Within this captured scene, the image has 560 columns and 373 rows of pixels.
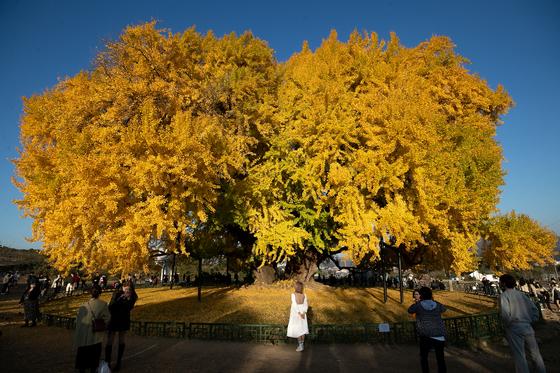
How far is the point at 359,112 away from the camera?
49.9ft

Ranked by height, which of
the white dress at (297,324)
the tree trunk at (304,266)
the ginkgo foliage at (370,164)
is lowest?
the white dress at (297,324)

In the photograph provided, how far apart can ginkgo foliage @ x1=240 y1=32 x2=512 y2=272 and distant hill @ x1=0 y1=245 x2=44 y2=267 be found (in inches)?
1823

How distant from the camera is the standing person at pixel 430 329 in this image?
537 centimetres

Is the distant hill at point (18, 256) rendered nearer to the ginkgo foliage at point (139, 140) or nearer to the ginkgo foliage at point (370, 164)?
the ginkgo foliage at point (139, 140)

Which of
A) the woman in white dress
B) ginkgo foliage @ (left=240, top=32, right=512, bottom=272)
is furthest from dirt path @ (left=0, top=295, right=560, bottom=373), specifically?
ginkgo foliage @ (left=240, top=32, right=512, bottom=272)

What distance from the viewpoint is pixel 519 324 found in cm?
514

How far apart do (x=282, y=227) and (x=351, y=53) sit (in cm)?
1122

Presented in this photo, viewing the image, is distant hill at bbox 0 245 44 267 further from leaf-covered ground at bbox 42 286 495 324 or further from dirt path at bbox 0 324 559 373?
dirt path at bbox 0 324 559 373

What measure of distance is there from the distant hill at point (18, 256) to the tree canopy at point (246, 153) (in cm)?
4031

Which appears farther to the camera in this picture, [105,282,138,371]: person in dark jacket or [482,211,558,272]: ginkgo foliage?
[482,211,558,272]: ginkgo foliage

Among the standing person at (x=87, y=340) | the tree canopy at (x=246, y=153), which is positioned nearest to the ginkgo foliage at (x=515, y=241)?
the tree canopy at (x=246, y=153)

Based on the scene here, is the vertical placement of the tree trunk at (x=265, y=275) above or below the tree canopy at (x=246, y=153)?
below

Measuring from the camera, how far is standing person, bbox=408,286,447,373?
5.37m

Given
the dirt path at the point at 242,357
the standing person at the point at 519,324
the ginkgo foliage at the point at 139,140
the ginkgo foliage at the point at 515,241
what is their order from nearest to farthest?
the standing person at the point at 519,324, the dirt path at the point at 242,357, the ginkgo foliage at the point at 139,140, the ginkgo foliage at the point at 515,241
